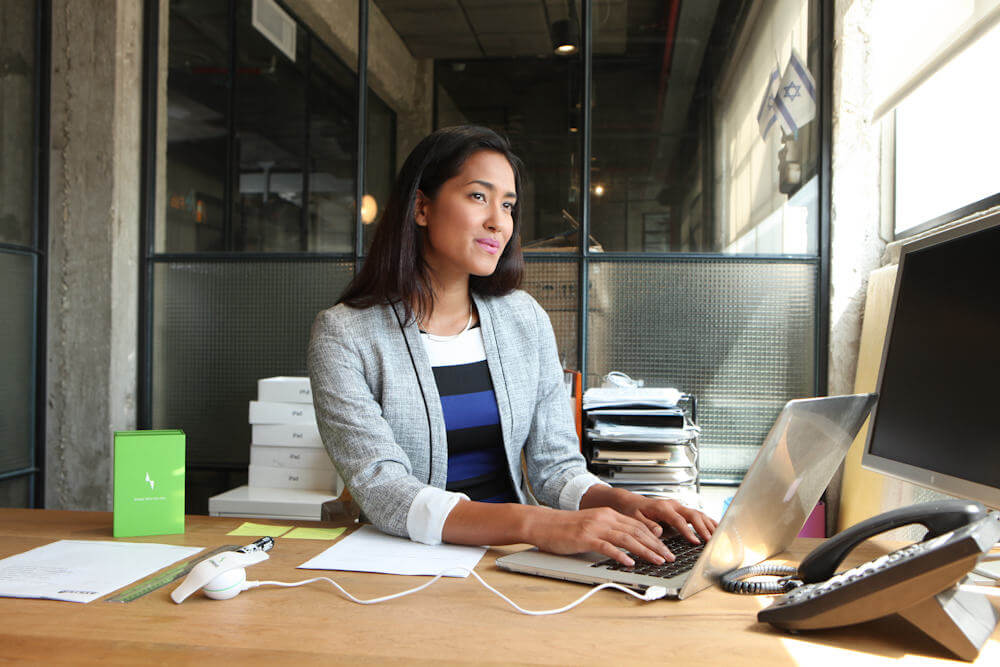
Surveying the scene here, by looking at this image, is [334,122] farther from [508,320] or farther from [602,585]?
[602,585]

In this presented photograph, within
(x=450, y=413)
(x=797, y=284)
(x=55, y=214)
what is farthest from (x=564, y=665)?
(x=55, y=214)

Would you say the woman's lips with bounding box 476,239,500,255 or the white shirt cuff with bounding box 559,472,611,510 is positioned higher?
the woman's lips with bounding box 476,239,500,255

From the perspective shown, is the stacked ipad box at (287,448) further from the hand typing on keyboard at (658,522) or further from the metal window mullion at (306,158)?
the hand typing on keyboard at (658,522)

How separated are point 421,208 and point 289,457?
5.08 feet

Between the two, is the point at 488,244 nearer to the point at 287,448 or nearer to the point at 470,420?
the point at 470,420

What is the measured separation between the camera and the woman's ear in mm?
1595

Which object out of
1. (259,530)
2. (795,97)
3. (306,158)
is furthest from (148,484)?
(795,97)

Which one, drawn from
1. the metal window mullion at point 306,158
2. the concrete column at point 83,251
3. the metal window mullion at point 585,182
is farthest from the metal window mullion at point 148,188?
the metal window mullion at point 585,182

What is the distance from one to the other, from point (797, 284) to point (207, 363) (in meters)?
2.54

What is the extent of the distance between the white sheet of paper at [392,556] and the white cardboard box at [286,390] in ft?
5.55

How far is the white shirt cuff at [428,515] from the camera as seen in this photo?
1.12 m

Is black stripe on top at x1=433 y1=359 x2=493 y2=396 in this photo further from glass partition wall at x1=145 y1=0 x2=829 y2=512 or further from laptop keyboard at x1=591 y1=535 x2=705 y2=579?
glass partition wall at x1=145 y1=0 x2=829 y2=512

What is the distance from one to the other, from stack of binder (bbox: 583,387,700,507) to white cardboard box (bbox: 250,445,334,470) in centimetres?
101

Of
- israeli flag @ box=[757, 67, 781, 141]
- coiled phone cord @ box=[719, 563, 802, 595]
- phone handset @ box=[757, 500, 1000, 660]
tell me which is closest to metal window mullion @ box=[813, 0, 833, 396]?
israeli flag @ box=[757, 67, 781, 141]
